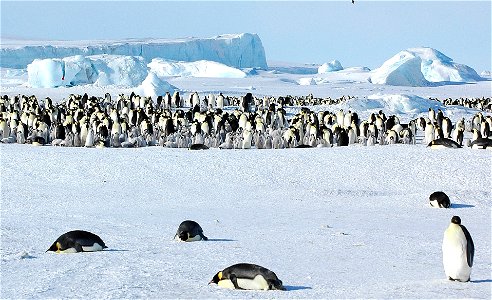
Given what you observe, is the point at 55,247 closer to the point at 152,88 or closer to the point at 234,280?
the point at 234,280

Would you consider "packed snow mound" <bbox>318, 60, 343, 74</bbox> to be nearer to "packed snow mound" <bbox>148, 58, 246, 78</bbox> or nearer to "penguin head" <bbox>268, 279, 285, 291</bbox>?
"packed snow mound" <bbox>148, 58, 246, 78</bbox>

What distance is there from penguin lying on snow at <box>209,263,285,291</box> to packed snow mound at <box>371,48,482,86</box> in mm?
45209

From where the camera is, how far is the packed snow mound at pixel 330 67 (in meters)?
76.1

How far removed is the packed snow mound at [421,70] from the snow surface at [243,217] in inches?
1466

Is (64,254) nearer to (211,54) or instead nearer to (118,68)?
(118,68)

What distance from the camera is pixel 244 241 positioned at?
6.74 m

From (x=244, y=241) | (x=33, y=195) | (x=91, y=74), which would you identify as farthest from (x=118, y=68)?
(x=244, y=241)

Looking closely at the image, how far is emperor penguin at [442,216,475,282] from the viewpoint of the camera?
4.96m

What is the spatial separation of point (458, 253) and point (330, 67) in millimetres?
72324

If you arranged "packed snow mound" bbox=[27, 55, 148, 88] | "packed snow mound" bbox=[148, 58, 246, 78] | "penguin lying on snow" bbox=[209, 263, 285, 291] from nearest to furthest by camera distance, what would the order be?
"penguin lying on snow" bbox=[209, 263, 285, 291] < "packed snow mound" bbox=[27, 55, 148, 88] < "packed snow mound" bbox=[148, 58, 246, 78]

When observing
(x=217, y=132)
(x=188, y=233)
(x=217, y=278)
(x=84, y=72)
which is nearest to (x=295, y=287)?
(x=217, y=278)

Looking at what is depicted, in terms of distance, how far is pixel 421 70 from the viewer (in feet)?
202

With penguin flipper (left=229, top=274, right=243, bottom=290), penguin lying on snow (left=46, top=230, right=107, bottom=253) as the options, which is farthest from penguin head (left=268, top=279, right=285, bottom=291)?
penguin lying on snow (left=46, top=230, right=107, bottom=253)

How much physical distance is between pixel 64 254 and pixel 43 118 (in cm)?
1211
